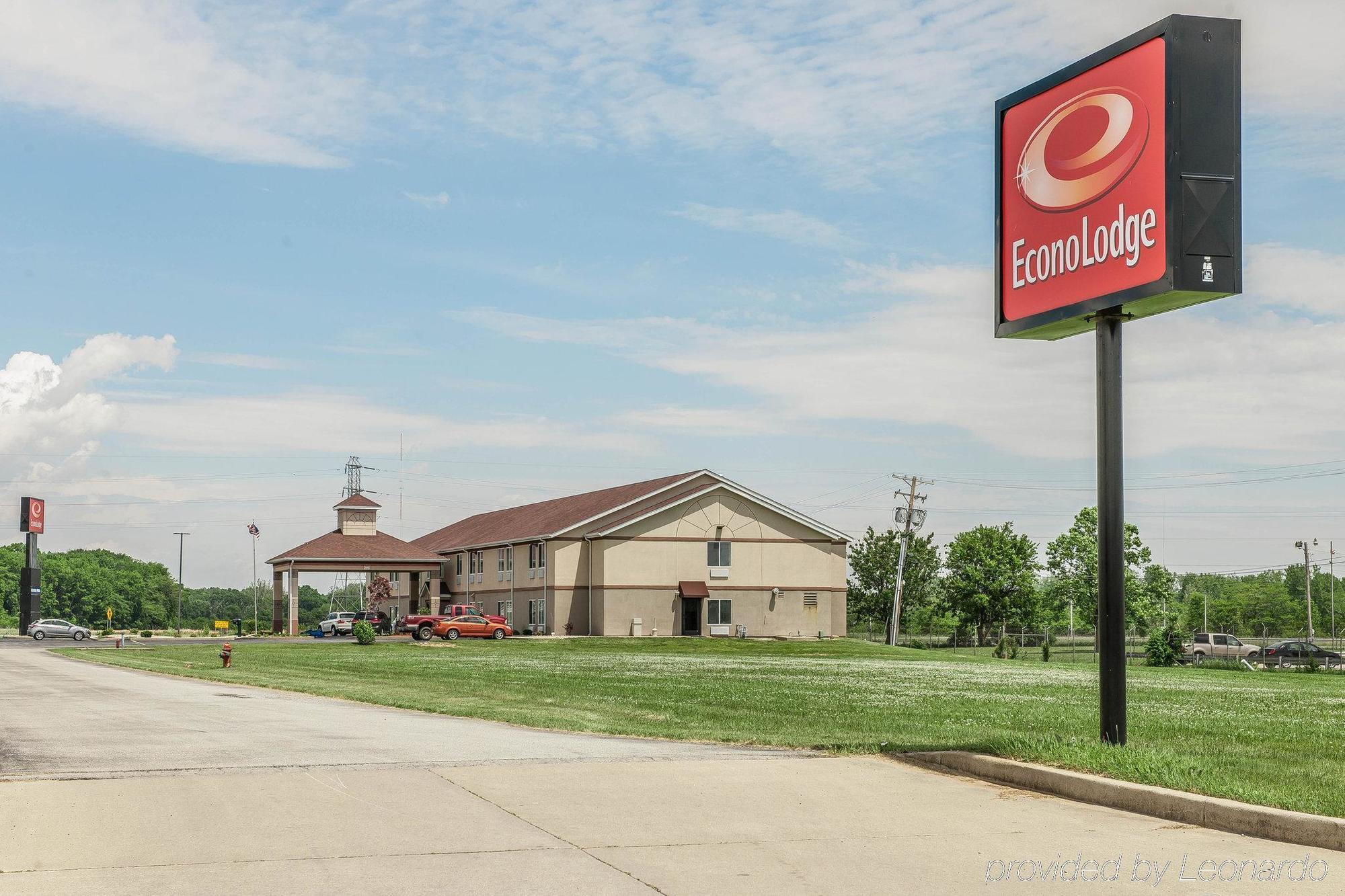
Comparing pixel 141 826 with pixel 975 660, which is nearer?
pixel 141 826

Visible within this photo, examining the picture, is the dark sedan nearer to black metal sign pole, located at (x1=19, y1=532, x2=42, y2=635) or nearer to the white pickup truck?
the white pickup truck

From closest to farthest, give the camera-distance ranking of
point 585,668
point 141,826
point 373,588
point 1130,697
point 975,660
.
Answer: point 141,826, point 1130,697, point 585,668, point 975,660, point 373,588

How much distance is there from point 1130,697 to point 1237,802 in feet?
43.5

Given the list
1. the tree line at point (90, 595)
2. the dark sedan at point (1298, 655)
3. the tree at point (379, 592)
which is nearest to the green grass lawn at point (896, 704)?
the dark sedan at point (1298, 655)

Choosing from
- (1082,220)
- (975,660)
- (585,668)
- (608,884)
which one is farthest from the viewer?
(975,660)

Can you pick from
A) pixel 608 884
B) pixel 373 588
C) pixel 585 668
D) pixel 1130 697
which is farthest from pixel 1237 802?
pixel 373 588

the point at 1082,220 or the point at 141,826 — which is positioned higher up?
the point at 1082,220

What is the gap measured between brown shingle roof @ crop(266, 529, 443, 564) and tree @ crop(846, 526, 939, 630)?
38.2 m

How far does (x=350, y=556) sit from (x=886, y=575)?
44.5 m

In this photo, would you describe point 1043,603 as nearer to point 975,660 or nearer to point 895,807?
point 975,660

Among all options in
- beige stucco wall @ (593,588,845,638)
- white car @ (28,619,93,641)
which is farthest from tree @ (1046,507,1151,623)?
white car @ (28,619,93,641)

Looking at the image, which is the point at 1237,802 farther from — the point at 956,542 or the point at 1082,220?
the point at 956,542

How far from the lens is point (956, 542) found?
308 feet

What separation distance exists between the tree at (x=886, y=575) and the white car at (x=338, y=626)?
3939cm
